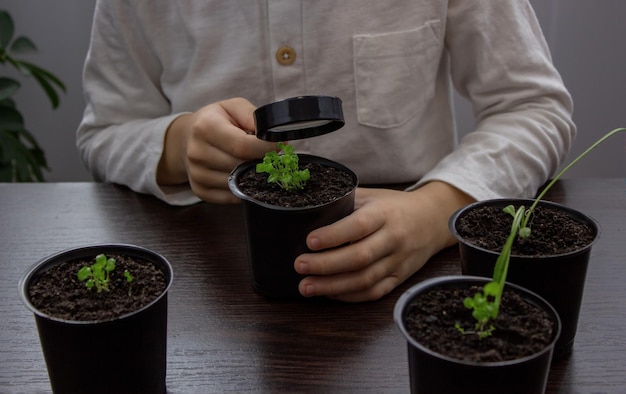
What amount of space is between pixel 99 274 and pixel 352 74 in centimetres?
57

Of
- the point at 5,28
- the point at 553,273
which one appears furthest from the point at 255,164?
the point at 5,28

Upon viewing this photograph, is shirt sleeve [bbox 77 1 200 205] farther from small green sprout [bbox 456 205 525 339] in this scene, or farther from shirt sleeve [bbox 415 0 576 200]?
small green sprout [bbox 456 205 525 339]

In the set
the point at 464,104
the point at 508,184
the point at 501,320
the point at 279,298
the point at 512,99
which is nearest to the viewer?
the point at 501,320

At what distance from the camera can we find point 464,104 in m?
1.72

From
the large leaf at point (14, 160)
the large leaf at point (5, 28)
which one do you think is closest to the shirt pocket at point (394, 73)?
the large leaf at point (14, 160)

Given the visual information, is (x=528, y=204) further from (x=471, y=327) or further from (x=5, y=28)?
(x=5, y=28)

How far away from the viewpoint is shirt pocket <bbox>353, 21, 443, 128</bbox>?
3.24 feet

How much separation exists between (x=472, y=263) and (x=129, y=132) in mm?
639

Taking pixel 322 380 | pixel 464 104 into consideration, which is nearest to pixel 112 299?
pixel 322 380

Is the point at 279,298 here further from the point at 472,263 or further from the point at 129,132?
the point at 129,132

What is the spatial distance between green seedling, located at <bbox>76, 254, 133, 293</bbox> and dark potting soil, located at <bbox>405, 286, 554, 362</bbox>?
0.79 ft

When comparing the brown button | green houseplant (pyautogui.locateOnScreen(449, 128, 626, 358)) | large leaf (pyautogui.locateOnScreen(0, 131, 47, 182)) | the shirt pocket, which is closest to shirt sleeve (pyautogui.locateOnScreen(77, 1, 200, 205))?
the brown button

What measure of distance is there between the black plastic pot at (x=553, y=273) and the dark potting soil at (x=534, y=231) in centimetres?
1

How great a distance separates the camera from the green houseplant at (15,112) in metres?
1.65
